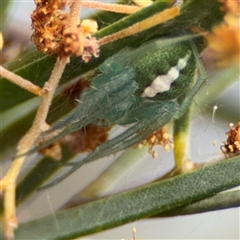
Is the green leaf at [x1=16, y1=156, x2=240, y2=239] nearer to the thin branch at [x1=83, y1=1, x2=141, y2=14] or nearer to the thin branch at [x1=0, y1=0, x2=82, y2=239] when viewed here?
the thin branch at [x1=0, y1=0, x2=82, y2=239]

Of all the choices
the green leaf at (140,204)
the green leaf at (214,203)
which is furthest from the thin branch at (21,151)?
the green leaf at (214,203)

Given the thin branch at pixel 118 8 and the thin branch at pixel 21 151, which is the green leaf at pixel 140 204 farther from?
the thin branch at pixel 118 8

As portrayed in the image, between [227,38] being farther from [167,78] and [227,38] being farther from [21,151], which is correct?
[21,151]

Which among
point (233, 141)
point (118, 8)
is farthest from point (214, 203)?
point (118, 8)

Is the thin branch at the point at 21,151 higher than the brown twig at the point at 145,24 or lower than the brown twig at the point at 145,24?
lower

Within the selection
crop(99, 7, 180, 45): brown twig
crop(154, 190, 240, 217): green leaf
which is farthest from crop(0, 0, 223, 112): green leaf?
crop(154, 190, 240, 217): green leaf

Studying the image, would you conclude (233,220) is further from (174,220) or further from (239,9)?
(239,9)
